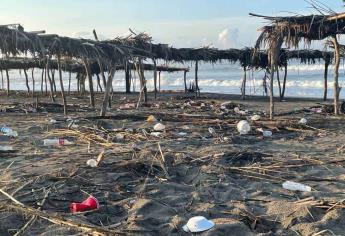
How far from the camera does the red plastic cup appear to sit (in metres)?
4.71

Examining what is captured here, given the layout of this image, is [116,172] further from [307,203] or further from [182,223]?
[307,203]

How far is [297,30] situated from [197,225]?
9.49m

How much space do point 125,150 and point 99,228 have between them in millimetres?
3479

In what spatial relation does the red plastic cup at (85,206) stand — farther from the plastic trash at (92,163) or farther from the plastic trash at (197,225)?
the plastic trash at (92,163)

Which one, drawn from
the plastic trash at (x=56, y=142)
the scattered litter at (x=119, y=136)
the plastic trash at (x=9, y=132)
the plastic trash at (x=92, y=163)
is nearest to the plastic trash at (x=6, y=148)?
the plastic trash at (x=56, y=142)

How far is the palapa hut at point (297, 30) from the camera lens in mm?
12172

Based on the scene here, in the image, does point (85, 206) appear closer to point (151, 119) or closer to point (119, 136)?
point (119, 136)

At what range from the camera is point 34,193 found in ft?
17.0

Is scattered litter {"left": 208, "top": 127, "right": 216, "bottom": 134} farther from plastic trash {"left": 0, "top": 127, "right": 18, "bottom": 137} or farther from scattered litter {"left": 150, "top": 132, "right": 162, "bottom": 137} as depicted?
plastic trash {"left": 0, "top": 127, "right": 18, "bottom": 137}

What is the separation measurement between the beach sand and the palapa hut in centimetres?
373

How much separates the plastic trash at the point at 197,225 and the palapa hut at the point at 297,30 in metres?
8.49

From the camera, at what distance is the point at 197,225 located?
433 cm

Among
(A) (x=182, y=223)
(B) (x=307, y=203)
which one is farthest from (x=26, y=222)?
(B) (x=307, y=203)

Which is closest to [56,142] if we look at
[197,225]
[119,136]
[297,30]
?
[119,136]
